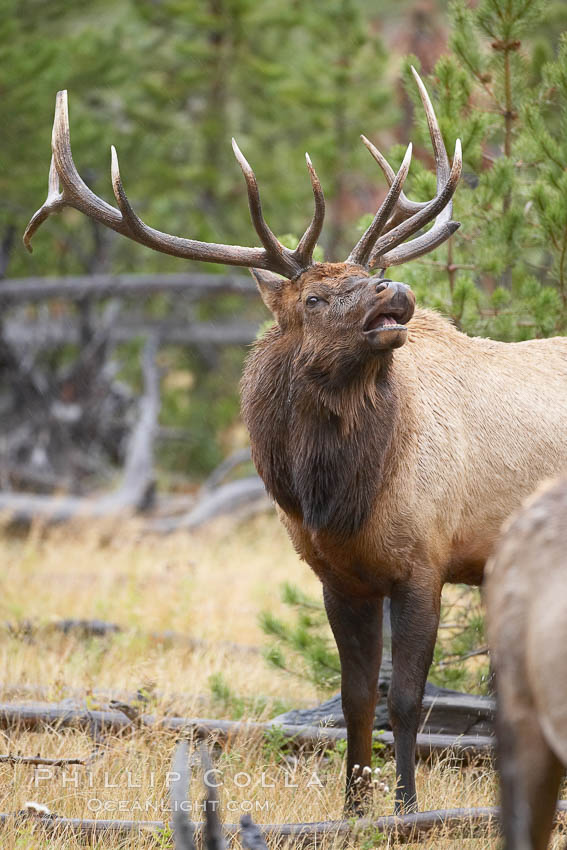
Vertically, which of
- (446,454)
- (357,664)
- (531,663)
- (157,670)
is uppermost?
(446,454)

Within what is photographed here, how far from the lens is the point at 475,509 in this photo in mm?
4418

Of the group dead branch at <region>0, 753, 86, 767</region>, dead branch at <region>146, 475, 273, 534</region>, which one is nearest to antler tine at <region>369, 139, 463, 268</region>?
dead branch at <region>0, 753, 86, 767</region>

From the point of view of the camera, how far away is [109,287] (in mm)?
11109

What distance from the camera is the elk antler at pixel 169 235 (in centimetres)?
438

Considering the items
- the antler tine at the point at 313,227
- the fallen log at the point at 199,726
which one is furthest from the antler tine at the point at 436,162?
the fallen log at the point at 199,726

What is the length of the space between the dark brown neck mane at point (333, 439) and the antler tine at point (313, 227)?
1.34 ft

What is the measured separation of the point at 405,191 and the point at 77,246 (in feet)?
23.0

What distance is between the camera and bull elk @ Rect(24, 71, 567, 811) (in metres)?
4.24

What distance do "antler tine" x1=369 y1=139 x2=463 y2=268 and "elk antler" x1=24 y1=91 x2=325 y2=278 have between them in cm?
35

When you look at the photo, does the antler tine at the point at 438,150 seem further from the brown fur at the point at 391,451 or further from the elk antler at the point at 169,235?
the brown fur at the point at 391,451

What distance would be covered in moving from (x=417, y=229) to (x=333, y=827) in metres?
2.50

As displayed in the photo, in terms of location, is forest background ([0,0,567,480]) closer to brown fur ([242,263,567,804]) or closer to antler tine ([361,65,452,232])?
antler tine ([361,65,452,232])

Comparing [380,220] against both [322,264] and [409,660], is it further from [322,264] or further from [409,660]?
[409,660]

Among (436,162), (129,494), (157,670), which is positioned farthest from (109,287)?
(436,162)
